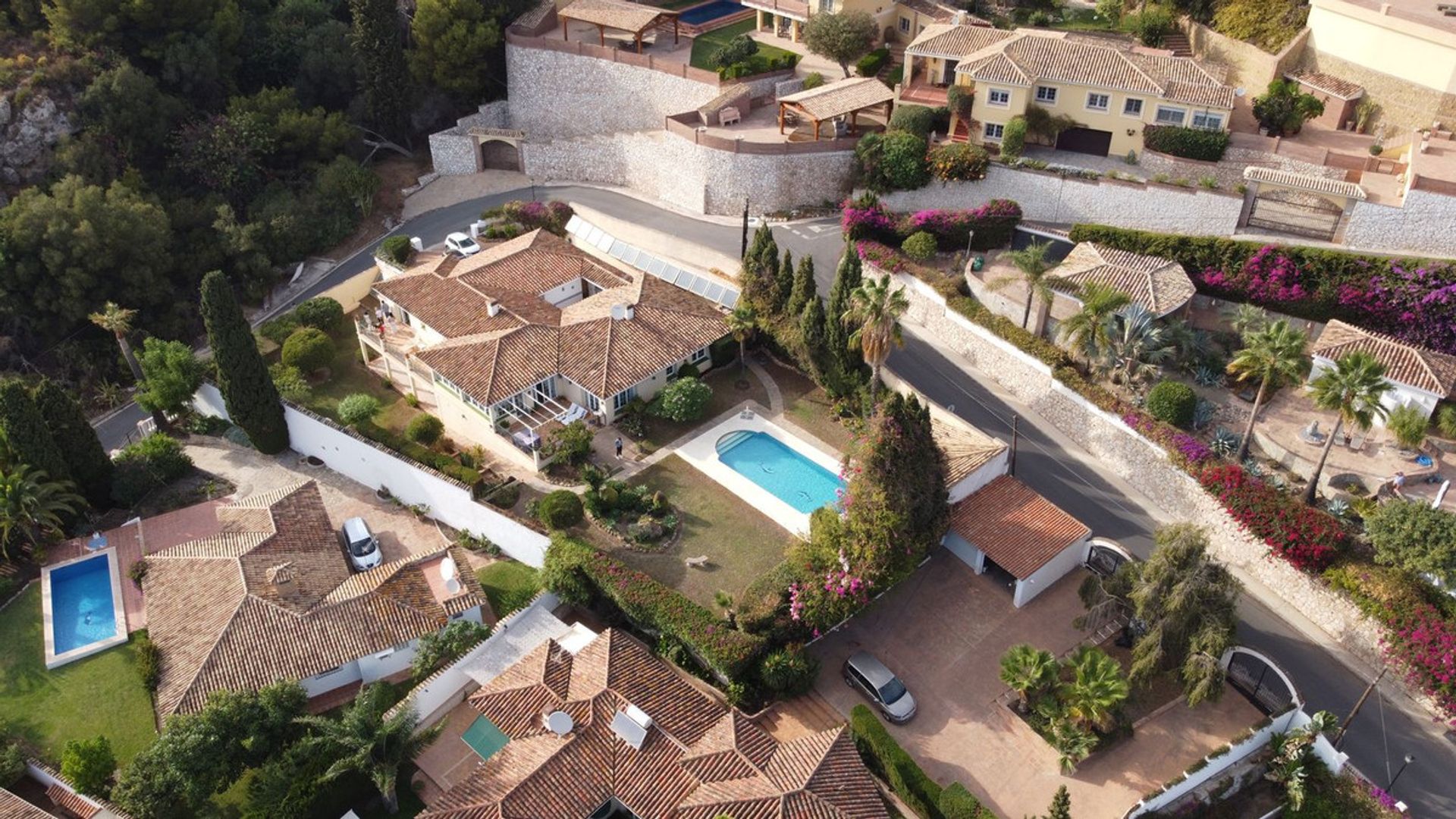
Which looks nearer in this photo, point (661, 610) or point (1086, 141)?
point (661, 610)

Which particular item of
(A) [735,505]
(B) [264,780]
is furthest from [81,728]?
(A) [735,505]

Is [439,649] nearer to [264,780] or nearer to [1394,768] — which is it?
[264,780]

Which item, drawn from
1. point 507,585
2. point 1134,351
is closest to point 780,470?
point 507,585

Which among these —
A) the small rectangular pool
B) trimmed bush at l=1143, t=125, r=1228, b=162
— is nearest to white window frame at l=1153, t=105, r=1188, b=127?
trimmed bush at l=1143, t=125, r=1228, b=162

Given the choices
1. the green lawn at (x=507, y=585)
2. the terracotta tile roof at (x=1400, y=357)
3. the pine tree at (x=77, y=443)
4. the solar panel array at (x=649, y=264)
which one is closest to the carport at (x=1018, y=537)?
the terracotta tile roof at (x=1400, y=357)

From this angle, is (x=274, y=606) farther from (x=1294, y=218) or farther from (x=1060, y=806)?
(x=1294, y=218)

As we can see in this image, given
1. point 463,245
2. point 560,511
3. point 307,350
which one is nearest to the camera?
point 560,511

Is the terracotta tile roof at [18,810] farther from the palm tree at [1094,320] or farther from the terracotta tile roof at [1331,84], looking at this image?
the terracotta tile roof at [1331,84]
